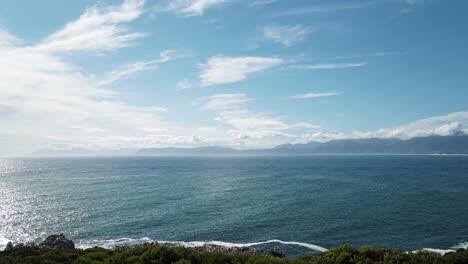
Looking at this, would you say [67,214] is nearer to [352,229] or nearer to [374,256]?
[352,229]

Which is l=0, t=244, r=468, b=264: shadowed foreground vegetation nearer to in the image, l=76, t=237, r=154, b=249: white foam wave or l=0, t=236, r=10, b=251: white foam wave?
l=76, t=237, r=154, b=249: white foam wave

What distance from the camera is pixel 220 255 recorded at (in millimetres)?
28641

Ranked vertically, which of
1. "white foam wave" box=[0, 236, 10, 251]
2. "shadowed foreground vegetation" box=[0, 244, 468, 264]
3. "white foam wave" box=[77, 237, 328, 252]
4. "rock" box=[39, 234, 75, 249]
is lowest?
"white foam wave" box=[0, 236, 10, 251]

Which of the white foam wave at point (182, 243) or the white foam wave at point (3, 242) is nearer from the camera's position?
the white foam wave at point (182, 243)

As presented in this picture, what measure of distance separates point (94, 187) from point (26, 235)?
61133 mm

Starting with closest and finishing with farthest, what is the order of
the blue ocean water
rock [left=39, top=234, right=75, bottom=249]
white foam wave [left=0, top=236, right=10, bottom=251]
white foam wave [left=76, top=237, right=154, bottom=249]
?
rock [left=39, top=234, right=75, bottom=249] → white foam wave [left=76, top=237, right=154, bottom=249] → white foam wave [left=0, top=236, right=10, bottom=251] → the blue ocean water

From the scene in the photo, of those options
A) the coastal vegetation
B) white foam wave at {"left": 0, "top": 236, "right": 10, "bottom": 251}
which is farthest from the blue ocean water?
the coastal vegetation

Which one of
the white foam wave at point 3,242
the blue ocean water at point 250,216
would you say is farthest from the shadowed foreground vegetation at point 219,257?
the white foam wave at point 3,242

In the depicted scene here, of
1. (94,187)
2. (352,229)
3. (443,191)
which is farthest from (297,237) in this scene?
(94,187)

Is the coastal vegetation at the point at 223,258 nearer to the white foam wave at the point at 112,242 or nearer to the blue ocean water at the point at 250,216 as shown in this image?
the blue ocean water at the point at 250,216

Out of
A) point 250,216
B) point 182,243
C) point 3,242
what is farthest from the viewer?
point 250,216

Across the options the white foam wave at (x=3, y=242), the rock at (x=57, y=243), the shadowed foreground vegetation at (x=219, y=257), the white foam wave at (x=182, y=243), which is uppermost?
the shadowed foreground vegetation at (x=219, y=257)

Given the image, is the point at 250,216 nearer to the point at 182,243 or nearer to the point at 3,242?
the point at 182,243

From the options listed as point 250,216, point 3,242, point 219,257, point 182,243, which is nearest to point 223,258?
point 219,257
